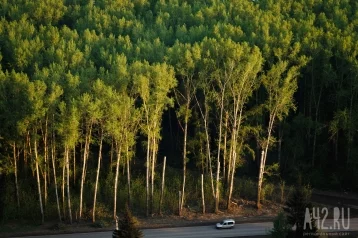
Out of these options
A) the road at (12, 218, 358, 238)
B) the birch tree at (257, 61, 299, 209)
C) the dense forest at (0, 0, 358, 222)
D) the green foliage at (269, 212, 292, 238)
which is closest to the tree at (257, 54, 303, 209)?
the birch tree at (257, 61, 299, 209)

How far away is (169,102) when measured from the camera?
33.7 metres

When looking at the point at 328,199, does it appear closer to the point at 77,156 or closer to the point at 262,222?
the point at 262,222

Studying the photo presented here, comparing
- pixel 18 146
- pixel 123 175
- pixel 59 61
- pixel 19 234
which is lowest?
pixel 19 234

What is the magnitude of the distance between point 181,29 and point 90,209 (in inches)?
834

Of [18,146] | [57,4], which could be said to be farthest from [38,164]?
[57,4]

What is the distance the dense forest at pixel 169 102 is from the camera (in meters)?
33.5

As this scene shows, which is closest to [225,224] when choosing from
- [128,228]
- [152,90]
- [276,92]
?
[152,90]

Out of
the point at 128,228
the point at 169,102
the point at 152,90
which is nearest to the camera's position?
the point at 128,228

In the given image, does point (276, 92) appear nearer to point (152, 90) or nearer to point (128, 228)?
point (152, 90)

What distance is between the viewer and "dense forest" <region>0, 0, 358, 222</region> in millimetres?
33469

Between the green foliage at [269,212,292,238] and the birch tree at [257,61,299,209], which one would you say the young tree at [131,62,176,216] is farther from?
the green foliage at [269,212,292,238]

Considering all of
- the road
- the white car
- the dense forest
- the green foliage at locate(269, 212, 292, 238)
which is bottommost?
the road

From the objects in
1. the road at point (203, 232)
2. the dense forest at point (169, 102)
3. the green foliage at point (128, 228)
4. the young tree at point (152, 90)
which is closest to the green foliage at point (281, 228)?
the road at point (203, 232)

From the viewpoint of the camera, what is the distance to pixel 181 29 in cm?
4997
